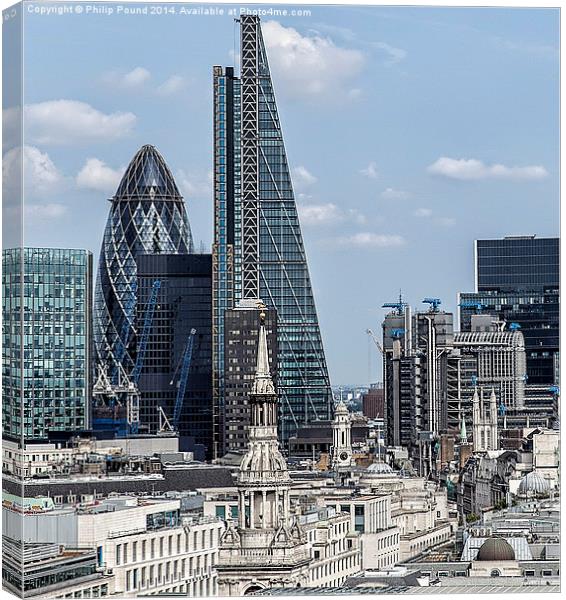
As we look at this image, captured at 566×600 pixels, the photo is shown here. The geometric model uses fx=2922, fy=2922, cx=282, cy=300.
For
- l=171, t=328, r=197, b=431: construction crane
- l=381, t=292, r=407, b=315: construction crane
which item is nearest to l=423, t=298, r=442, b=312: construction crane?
l=381, t=292, r=407, b=315: construction crane

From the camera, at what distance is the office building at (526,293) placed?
1398 inches

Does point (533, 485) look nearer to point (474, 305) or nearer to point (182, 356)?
point (474, 305)

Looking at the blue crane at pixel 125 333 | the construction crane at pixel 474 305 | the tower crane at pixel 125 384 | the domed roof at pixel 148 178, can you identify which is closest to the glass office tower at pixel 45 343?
the domed roof at pixel 148 178

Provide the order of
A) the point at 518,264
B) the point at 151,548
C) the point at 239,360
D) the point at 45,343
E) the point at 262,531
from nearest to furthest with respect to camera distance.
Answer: the point at 151,548, the point at 262,531, the point at 45,343, the point at 518,264, the point at 239,360

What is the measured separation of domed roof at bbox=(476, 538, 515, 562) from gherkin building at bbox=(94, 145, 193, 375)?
38.8 feet

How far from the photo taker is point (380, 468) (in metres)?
45.9

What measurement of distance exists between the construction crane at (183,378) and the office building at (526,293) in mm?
5128

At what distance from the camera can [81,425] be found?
43812 mm

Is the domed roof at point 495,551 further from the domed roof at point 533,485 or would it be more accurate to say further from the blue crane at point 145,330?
the blue crane at point 145,330

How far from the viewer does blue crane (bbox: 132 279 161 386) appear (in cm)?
5400

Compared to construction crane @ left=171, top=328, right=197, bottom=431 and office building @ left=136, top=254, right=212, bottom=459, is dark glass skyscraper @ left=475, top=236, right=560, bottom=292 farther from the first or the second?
construction crane @ left=171, top=328, right=197, bottom=431

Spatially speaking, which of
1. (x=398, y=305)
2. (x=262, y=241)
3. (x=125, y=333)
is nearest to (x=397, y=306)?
(x=398, y=305)

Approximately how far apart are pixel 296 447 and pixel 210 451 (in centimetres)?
207

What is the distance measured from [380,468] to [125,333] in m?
11.8
